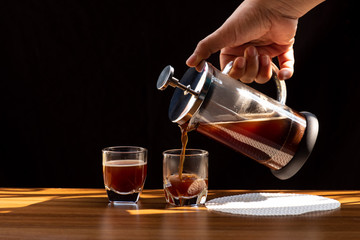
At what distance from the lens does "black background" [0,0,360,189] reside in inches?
94.1

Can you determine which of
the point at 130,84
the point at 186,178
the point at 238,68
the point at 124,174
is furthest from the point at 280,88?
the point at 130,84

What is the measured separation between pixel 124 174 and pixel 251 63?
0.56 meters

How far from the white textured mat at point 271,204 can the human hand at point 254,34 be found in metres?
0.36

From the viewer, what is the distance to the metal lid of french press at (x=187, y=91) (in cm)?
125

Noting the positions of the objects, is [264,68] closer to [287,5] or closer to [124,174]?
[287,5]

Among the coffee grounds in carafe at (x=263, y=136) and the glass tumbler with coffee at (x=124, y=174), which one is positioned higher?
the coffee grounds in carafe at (x=263, y=136)

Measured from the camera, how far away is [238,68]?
1.63 m

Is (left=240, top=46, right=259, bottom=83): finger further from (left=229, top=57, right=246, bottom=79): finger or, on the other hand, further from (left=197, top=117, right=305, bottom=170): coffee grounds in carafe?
(left=197, top=117, right=305, bottom=170): coffee grounds in carafe

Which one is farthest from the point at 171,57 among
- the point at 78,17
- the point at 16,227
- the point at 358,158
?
the point at 16,227

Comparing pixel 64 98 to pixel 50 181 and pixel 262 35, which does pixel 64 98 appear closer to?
pixel 50 181

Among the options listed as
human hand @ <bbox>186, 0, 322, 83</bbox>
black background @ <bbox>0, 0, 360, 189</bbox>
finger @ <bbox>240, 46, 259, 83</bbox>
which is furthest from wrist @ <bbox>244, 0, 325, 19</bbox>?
black background @ <bbox>0, 0, 360, 189</bbox>

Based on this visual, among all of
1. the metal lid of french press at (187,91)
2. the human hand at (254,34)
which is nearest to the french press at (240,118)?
the metal lid of french press at (187,91)

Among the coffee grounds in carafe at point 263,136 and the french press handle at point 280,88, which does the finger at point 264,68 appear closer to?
the french press handle at point 280,88

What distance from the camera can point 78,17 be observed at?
2.44 m
